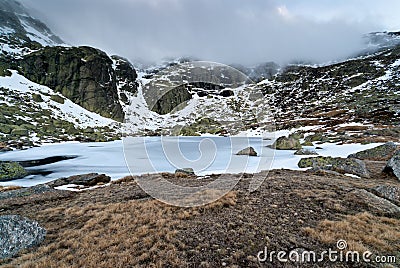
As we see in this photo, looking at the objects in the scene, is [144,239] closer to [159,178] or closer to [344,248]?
[344,248]

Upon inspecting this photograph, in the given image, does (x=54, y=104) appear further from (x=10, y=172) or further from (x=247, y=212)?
(x=247, y=212)

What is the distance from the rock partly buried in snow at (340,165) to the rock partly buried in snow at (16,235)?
71.9ft

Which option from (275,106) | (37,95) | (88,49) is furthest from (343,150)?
(88,49)

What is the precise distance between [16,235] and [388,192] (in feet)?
60.6

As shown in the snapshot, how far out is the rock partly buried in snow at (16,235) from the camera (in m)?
7.61

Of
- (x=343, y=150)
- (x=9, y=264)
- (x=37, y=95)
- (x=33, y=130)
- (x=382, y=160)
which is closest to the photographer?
(x=9, y=264)

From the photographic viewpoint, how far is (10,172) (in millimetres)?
26797

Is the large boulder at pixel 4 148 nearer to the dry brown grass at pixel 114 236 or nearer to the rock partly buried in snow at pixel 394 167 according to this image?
the dry brown grass at pixel 114 236

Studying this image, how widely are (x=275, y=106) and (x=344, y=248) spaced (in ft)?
437

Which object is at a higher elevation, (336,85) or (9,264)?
(336,85)

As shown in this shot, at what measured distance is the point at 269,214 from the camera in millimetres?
10359

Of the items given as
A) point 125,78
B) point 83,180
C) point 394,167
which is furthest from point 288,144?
point 125,78

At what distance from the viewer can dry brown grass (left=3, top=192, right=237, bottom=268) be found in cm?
Result: 686

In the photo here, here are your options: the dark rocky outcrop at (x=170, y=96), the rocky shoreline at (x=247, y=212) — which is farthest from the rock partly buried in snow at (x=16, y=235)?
the dark rocky outcrop at (x=170, y=96)
